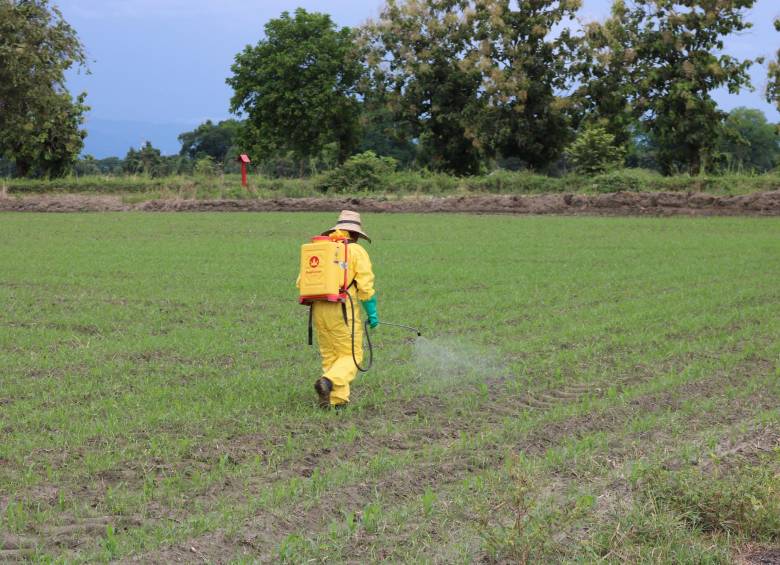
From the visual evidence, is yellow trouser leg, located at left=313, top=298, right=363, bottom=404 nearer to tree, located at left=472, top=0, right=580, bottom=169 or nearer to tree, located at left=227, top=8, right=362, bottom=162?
tree, located at left=472, top=0, right=580, bottom=169

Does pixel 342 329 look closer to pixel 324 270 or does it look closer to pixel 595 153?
pixel 324 270

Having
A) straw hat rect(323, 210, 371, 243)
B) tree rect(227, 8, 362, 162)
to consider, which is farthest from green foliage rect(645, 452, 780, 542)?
tree rect(227, 8, 362, 162)

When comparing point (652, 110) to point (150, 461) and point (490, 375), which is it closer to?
point (490, 375)

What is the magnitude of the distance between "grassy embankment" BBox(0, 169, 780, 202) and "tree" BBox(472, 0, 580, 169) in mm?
6012

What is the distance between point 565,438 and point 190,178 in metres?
36.0

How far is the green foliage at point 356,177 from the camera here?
Result: 39.6 metres

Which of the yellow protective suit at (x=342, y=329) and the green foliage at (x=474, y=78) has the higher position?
the green foliage at (x=474, y=78)

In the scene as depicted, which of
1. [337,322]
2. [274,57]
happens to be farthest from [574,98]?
[337,322]

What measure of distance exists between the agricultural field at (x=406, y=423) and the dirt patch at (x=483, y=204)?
→ 14784 mm

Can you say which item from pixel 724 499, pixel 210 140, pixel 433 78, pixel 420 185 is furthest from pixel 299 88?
pixel 724 499

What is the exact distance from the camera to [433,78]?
151ft

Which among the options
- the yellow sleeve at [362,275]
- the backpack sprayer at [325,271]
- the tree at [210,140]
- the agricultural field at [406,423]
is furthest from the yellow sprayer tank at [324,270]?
the tree at [210,140]

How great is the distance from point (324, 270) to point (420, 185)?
1205 inches

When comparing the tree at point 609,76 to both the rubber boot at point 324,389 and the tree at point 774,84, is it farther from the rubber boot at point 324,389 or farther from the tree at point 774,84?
the rubber boot at point 324,389
